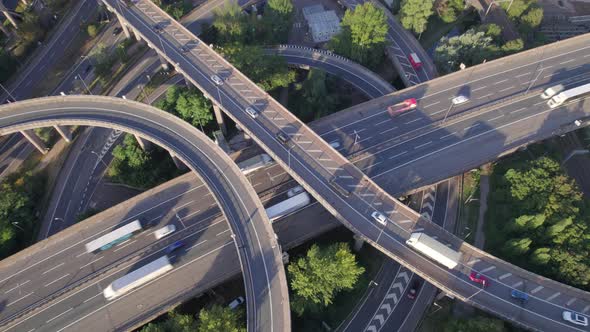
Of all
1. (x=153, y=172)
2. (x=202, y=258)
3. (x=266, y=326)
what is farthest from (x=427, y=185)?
(x=153, y=172)

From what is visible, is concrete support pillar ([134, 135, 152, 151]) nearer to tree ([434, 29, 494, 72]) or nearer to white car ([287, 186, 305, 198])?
white car ([287, 186, 305, 198])

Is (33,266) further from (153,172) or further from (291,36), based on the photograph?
(291,36)

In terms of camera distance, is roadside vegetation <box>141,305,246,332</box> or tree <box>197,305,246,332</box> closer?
tree <box>197,305,246,332</box>

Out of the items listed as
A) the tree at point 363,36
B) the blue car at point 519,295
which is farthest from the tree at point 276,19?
the blue car at point 519,295

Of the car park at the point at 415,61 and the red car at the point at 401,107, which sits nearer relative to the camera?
the red car at the point at 401,107

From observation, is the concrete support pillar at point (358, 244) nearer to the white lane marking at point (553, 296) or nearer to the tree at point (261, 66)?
the white lane marking at point (553, 296)

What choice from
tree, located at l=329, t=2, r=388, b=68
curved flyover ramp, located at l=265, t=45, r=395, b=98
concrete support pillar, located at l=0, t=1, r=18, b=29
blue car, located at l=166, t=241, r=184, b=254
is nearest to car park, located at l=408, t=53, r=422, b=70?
tree, located at l=329, t=2, r=388, b=68
